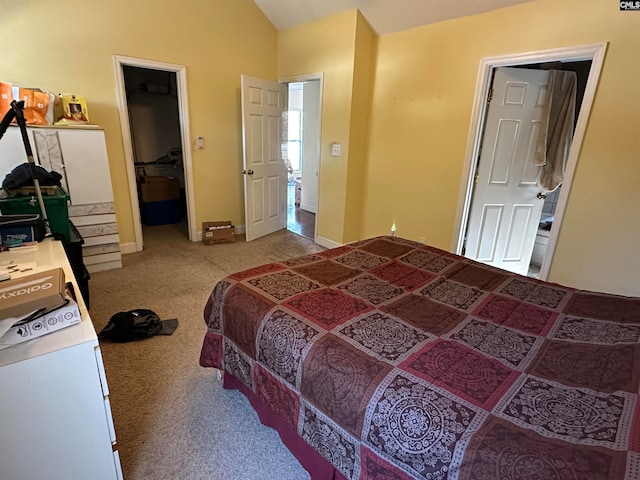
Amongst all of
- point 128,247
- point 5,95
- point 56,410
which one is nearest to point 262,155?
point 128,247

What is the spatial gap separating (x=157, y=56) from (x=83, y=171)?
1.50 metres

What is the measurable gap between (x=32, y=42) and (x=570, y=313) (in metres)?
4.49

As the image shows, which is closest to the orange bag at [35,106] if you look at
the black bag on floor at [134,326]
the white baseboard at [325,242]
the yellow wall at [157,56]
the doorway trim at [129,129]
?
the yellow wall at [157,56]

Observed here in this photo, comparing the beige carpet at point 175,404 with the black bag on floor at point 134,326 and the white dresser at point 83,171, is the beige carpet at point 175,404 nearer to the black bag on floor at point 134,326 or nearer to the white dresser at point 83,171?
the black bag on floor at point 134,326

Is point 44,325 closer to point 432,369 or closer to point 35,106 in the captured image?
point 432,369

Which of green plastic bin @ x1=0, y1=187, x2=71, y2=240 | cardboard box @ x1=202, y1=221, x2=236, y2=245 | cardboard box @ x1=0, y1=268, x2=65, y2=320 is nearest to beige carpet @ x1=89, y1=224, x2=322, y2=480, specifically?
green plastic bin @ x1=0, y1=187, x2=71, y2=240

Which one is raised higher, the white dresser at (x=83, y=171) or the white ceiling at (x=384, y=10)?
the white ceiling at (x=384, y=10)

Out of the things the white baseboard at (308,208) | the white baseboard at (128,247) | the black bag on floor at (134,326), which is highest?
the white baseboard at (308,208)

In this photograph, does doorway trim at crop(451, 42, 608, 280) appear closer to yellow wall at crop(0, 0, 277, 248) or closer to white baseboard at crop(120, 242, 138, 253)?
yellow wall at crop(0, 0, 277, 248)

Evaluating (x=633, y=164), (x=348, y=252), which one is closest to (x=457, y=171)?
(x=633, y=164)

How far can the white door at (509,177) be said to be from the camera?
119 inches

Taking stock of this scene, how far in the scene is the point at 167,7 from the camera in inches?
136

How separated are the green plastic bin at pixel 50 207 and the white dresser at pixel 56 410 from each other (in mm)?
1651

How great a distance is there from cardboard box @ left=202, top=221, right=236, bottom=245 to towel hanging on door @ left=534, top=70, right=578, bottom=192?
3561 mm
